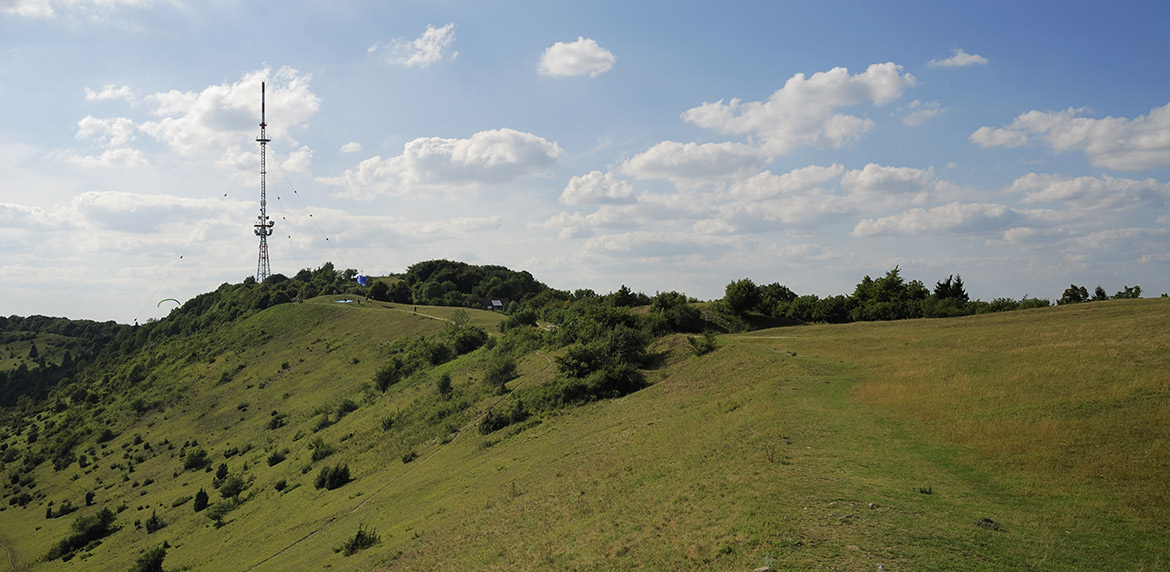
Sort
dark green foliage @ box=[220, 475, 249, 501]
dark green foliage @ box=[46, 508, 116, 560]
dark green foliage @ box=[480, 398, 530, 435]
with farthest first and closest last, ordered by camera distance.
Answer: dark green foliage @ box=[46, 508, 116, 560] → dark green foliage @ box=[220, 475, 249, 501] → dark green foliage @ box=[480, 398, 530, 435]

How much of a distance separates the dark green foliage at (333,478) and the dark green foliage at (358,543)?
16107 mm

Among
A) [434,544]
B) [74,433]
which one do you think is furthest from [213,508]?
[74,433]

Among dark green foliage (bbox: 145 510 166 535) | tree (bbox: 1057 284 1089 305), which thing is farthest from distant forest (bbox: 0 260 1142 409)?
dark green foliage (bbox: 145 510 166 535)

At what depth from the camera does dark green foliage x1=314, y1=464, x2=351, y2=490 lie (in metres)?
41.8

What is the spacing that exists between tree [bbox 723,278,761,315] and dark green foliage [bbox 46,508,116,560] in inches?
2150

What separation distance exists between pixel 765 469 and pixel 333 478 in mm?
31800

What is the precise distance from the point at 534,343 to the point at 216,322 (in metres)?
107

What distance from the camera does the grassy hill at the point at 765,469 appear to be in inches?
561

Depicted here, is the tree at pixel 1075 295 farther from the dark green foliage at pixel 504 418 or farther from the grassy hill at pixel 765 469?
the dark green foliage at pixel 504 418

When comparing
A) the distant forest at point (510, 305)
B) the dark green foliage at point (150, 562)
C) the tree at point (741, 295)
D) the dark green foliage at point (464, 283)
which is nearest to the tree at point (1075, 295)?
Result: the distant forest at point (510, 305)

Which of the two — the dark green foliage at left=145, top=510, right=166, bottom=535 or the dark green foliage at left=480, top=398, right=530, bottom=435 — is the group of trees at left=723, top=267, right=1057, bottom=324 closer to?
the dark green foliage at left=480, top=398, right=530, bottom=435

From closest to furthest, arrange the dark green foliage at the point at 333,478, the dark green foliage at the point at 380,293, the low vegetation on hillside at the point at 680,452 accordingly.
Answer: the low vegetation on hillside at the point at 680,452 → the dark green foliage at the point at 333,478 → the dark green foliage at the point at 380,293

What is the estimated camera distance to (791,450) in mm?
20391

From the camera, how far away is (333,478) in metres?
42.0
